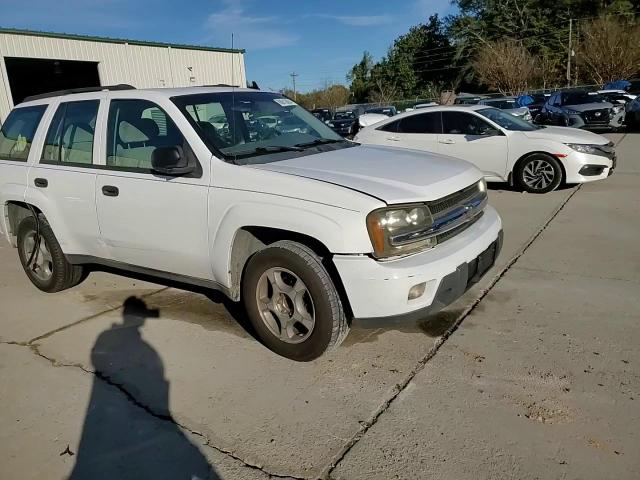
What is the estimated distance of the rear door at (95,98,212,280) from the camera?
356 cm

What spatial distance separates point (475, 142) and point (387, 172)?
585 centimetres

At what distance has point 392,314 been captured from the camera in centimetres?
295

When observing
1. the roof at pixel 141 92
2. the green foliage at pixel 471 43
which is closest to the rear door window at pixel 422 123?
the roof at pixel 141 92

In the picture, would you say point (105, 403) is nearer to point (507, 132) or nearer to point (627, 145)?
point (507, 132)

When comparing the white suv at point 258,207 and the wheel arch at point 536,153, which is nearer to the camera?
the white suv at point 258,207

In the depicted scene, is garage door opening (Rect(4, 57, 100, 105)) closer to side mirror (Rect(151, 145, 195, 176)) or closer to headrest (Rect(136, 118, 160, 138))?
headrest (Rect(136, 118, 160, 138))

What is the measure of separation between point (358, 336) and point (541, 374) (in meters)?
1.23

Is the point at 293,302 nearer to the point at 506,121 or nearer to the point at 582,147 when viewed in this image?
the point at 582,147

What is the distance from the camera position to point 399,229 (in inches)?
116

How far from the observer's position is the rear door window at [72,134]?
4.21 metres

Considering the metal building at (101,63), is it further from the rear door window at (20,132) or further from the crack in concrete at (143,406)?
the crack in concrete at (143,406)

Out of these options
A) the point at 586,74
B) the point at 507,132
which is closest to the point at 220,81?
the point at 507,132

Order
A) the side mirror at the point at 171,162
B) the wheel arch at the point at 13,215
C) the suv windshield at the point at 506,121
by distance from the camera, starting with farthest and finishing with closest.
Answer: the suv windshield at the point at 506,121 < the wheel arch at the point at 13,215 < the side mirror at the point at 171,162

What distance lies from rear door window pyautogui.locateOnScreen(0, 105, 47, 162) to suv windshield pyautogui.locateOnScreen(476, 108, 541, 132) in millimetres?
6766
